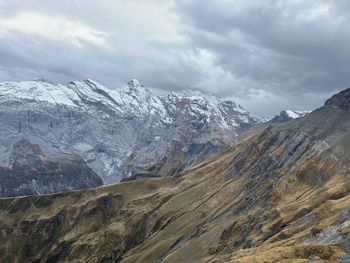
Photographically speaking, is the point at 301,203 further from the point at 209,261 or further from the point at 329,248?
the point at 329,248

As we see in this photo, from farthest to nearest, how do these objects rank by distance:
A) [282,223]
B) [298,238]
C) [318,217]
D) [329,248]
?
[282,223], [318,217], [298,238], [329,248]

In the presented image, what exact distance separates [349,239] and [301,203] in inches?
3315

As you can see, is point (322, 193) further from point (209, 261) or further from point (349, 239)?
point (349, 239)

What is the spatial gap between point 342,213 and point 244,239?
60265 mm

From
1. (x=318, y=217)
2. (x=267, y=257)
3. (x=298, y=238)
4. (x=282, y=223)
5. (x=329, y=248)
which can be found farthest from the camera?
(x=282, y=223)

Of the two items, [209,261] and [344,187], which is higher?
[344,187]

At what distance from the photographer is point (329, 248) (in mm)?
110438

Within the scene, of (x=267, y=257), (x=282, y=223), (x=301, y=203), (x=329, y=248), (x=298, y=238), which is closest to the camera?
(x=329, y=248)

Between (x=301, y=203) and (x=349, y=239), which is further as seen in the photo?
(x=301, y=203)

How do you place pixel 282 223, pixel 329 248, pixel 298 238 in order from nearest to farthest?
pixel 329 248 < pixel 298 238 < pixel 282 223

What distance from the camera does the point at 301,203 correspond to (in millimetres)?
196625

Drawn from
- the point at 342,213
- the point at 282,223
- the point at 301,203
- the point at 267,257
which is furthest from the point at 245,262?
the point at 301,203

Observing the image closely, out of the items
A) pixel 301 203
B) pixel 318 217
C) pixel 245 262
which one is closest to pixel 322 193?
pixel 301 203

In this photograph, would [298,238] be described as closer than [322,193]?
Yes
